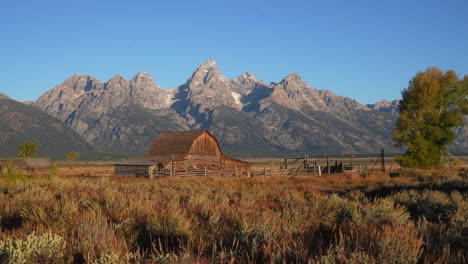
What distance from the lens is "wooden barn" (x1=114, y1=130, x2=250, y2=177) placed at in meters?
46.9

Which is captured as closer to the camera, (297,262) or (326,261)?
(326,261)

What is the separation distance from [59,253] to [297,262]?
9.67ft

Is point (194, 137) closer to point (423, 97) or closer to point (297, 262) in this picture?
point (423, 97)

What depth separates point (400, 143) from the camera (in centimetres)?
4422

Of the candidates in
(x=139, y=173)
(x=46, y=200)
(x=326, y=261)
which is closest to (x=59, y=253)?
(x=326, y=261)

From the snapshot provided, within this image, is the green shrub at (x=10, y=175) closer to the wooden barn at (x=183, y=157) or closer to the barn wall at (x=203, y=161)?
the wooden barn at (x=183, y=157)

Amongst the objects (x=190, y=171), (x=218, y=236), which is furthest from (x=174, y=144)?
(x=218, y=236)

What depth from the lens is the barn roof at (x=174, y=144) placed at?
51.5m

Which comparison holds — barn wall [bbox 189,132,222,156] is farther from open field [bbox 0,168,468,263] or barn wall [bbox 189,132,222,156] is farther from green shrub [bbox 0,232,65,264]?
green shrub [bbox 0,232,65,264]

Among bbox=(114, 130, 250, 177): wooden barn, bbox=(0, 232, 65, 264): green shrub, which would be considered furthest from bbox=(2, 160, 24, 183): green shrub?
bbox=(114, 130, 250, 177): wooden barn

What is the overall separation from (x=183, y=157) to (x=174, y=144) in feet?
17.5

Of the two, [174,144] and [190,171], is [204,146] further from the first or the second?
[190,171]

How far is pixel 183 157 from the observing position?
160 ft

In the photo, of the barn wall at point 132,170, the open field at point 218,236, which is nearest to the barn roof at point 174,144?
the barn wall at point 132,170
